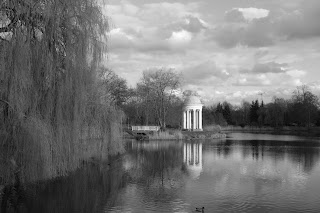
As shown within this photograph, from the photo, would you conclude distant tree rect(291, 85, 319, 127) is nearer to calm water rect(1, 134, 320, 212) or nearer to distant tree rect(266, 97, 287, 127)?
distant tree rect(266, 97, 287, 127)

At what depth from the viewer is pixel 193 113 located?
67250 millimetres

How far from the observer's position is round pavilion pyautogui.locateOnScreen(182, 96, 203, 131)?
6575 centimetres

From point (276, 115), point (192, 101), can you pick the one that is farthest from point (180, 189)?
point (276, 115)

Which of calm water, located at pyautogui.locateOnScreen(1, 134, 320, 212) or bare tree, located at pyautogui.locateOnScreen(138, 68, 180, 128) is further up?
bare tree, located at pyautogui.locateOnScreen(138, 68, 180, 128)

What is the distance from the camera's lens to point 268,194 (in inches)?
603

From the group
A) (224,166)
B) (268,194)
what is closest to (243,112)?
(224,166)

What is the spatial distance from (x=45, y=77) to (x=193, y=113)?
5526 centimetres

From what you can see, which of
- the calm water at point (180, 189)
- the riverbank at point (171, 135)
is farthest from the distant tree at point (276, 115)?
the calm water at point (180, 189)

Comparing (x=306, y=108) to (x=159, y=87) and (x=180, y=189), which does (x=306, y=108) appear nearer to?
(x=159, y=87)

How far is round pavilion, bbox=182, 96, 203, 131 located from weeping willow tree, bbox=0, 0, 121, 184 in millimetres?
51789

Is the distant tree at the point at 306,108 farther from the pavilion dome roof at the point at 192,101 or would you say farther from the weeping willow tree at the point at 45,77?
the weeping willow tree at the point at 45,77

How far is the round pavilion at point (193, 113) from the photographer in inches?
2589

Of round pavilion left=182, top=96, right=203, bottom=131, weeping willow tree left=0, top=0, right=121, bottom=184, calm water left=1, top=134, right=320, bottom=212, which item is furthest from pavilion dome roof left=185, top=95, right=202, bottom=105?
weeping willow tree left=0, top=0, right=121, bottom=184

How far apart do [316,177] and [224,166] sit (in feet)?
19.2
